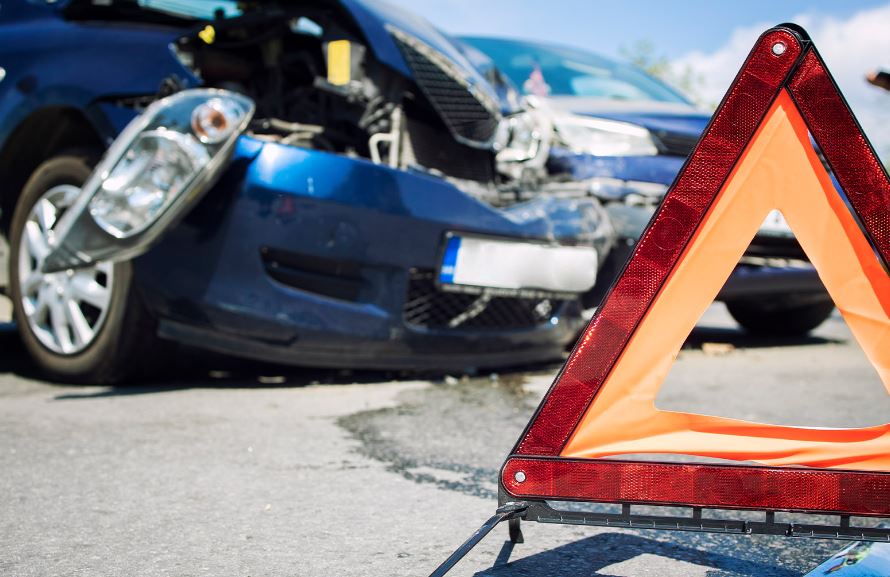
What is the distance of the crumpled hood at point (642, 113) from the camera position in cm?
542

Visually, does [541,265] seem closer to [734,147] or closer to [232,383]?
[232,383]

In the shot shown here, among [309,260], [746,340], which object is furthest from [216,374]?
[746,340]

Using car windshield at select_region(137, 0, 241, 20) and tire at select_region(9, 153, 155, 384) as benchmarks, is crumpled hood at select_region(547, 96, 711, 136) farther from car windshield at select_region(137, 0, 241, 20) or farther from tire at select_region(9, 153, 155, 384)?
tire at select_region(9, 153, 155, 384)

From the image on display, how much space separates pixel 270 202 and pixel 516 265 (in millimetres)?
983

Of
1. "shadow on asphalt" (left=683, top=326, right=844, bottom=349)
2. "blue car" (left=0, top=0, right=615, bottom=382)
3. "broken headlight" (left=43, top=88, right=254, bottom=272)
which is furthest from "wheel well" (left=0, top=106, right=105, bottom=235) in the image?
"shadow on asphalt" (left=683, top=326, right=844, bottom=349)

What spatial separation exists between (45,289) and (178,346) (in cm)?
52

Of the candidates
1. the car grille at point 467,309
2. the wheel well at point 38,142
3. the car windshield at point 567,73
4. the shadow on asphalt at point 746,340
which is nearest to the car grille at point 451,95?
the car grille at point 467,309

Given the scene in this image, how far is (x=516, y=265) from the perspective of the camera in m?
3.92

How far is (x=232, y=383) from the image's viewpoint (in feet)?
13.1

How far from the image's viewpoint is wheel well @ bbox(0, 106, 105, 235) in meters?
3.89

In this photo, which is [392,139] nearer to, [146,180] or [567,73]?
[146,180]

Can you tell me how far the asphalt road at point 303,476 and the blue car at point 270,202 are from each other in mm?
253

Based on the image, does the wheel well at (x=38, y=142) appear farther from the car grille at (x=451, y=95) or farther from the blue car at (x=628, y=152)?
the blue car at (x=628, y=152)

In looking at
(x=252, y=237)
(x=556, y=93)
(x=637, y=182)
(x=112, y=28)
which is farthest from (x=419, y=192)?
(x=556, y=93)
